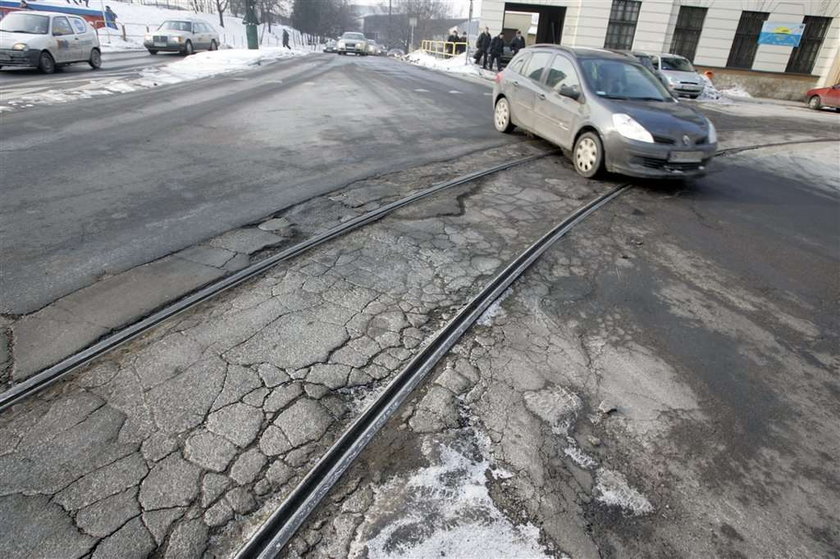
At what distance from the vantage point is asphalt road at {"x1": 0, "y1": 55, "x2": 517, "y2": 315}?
4371 mm

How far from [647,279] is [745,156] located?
25.5 ft

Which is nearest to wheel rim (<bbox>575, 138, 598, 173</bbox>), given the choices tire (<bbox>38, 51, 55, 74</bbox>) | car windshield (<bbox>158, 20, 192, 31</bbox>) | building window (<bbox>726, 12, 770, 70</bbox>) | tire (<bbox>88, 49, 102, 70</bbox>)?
tire (<bbox>38, 51, 55, 74</bbox>)

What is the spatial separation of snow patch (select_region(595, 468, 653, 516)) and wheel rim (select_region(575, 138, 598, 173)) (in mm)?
5768

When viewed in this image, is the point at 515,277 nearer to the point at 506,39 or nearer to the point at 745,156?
the point at 745,156

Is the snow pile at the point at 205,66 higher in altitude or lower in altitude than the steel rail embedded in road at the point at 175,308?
higher

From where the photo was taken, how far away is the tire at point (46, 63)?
14586 millimetres

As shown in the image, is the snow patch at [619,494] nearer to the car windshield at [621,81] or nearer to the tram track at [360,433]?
the tram track at [360,433]

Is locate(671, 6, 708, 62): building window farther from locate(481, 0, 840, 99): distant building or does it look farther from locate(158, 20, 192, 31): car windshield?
locate(158, 20, 192, 31): car windshield

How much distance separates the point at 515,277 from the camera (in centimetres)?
444

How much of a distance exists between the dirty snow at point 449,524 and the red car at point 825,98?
2735cm

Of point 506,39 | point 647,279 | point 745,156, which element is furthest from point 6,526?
point 506,39

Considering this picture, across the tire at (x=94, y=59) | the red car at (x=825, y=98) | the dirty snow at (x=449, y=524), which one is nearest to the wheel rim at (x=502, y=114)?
the dirty snow at (x=449, y=524)

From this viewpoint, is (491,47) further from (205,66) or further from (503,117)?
(503,117)

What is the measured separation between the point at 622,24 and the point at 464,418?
29.8 m
